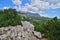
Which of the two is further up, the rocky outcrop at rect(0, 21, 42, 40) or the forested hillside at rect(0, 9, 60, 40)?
the forested hillside at rect(0, 9, 60, 40)

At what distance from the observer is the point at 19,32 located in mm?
8031

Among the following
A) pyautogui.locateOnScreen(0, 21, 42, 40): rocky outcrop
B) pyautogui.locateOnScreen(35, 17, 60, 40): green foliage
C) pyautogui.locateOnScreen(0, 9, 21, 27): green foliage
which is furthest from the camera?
pyautogui.locateOnScreen(0, 9, 21, 27): green foliage

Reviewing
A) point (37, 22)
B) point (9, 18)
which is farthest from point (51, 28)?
point (9, 18)

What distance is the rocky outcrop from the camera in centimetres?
795

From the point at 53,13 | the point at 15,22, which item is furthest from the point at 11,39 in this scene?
the point at 53,13

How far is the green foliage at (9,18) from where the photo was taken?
8062 mm

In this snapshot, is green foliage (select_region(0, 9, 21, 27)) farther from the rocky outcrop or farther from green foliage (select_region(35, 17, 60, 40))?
green foliage (select_region(35, 17, 60, 40))

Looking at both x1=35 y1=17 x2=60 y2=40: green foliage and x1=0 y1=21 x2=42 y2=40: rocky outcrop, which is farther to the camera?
x1=0 y1=21 x2=42 y2=40: rocky outcrop

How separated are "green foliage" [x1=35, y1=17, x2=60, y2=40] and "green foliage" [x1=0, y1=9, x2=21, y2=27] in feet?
2.60

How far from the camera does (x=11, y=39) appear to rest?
793 cm

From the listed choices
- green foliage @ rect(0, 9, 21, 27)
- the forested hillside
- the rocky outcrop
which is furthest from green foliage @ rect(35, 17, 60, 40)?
green foliage @ rect(0, 9, 21, 27)

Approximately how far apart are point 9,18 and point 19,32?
0.64m

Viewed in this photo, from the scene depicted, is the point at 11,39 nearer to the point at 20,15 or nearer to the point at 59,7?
the point at 20,15

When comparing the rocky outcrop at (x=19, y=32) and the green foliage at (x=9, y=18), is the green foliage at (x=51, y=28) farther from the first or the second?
the green foliage at (x=9, y=18)
